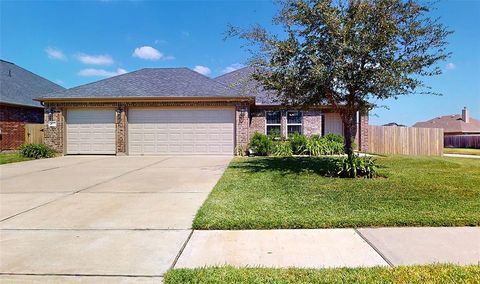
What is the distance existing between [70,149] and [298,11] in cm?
1429

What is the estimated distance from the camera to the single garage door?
17000 millimetres

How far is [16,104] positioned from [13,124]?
1.28 metres

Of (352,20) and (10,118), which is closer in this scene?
(352,20)

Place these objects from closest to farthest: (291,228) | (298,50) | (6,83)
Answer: (291,228), (298,50), (6,83)

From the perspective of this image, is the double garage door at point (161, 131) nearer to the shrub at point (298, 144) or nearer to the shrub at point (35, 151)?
the shrub at point (35, 151)

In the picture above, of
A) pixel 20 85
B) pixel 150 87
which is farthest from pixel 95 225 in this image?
pixel 20 85

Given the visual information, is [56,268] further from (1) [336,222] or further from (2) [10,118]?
(2) [10,118]

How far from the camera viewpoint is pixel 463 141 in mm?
33438

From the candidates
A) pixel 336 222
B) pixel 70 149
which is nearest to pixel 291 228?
pixel 336 222

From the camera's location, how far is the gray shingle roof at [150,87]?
17.0 metres

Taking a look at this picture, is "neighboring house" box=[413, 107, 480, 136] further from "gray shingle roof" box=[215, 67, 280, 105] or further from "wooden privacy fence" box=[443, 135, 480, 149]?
"gray shingle roof" box=[215, 67, 280, 105]

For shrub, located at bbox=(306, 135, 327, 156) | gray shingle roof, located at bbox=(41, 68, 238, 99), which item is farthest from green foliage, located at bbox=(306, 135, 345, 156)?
gray shingle roof, located at bbox=(41, 68, 238, 99)

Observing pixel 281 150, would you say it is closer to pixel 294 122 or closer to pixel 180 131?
pixel 294 122

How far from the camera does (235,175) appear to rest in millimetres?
9797
